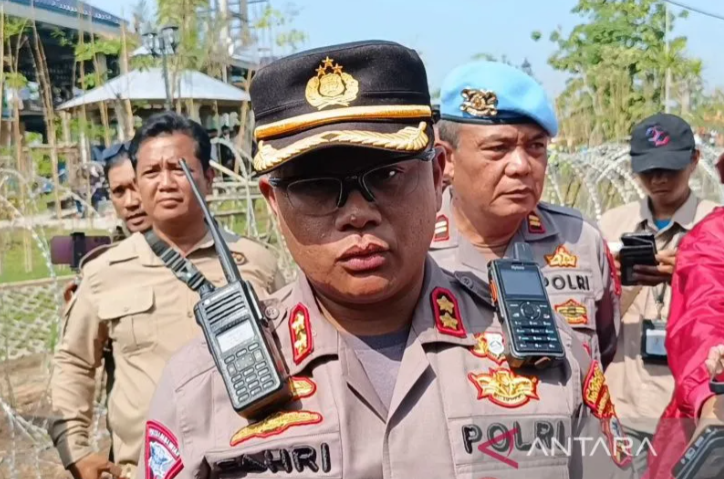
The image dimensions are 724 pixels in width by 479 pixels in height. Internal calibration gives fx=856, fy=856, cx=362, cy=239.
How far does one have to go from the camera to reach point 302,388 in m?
1.51

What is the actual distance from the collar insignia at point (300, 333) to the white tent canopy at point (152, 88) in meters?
6.02

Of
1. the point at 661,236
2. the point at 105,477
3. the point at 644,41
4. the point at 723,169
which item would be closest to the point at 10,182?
the point at 105,477

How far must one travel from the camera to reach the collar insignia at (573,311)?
8.41 feet

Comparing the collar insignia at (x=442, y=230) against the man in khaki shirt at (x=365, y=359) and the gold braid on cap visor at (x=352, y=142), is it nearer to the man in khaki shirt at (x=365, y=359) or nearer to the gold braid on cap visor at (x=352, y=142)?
the man in khaki shirt at (x=365, y=359)

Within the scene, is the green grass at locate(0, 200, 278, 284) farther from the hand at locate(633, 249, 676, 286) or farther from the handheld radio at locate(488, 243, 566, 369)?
the handheld radio at locate(488, 243, 566, 369)

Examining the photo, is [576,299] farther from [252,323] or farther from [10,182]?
[10,182]

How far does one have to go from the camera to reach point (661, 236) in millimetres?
3596

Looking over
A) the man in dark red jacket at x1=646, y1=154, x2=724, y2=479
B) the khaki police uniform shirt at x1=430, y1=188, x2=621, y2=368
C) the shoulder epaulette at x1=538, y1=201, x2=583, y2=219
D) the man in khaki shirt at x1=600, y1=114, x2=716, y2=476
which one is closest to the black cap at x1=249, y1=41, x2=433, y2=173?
the man in dark red jacket at x1=646, y1=154, x2=724, y2=479

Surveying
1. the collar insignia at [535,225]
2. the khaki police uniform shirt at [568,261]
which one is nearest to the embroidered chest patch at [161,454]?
the khaki police uniform shirt at [568,261]

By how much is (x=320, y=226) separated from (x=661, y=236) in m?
2.51

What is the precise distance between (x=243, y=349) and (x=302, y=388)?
0.13m

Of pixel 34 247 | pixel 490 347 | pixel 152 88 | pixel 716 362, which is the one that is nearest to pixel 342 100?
pixel 490 347

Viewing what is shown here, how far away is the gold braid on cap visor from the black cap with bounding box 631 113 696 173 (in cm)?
244

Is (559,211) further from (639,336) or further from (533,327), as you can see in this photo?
(533,327)
